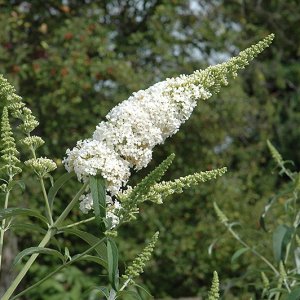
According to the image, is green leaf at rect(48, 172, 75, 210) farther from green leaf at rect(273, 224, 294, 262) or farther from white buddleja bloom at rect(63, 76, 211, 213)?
green leaf at rect(273, 224, 294, 262)

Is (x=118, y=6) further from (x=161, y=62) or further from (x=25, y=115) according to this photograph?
(x=25, y=115)

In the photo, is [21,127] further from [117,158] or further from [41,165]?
[117,158]

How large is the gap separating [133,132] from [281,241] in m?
1.34

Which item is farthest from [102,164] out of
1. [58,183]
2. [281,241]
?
[281,241]

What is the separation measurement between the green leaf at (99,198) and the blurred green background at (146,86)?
4.22 metres

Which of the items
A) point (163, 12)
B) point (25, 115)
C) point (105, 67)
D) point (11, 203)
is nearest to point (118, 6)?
point (163, 12)

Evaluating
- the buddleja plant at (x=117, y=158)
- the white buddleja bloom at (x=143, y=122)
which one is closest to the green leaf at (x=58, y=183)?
the buddleja plant at (x=117, y=158)

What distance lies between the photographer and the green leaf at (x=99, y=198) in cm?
155

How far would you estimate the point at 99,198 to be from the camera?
5.17 ft

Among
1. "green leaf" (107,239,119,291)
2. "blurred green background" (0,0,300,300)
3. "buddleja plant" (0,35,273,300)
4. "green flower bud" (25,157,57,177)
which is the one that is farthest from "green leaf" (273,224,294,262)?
"blurred green background" (0,0,300,300)

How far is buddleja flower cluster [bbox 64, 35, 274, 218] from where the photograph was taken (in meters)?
→ 1.63

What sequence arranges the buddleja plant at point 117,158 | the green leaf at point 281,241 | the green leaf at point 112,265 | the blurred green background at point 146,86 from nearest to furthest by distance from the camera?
1. the green leaf at point 112,265
2. the buddleja plant at point 117,158
3. the green leaf at point 281,241
4. the blurred green background at point 146,86

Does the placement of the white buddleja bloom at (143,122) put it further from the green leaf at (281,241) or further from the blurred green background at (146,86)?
the blurred green background at (146,86)

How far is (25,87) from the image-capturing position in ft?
21.3
